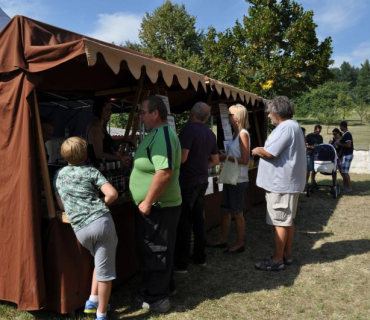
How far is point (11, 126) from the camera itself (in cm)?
261

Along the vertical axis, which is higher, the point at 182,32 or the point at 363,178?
the point at 182,32

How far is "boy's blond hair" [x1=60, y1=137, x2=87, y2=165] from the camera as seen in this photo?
246cm

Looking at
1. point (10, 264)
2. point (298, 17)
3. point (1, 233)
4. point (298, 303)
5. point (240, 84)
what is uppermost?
point (298, 17)

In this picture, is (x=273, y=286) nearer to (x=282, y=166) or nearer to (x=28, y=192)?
(x=282, y=166)

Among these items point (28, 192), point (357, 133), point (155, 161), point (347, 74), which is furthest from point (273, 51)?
point (347, 74)

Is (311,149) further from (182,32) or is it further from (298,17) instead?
(182,32)

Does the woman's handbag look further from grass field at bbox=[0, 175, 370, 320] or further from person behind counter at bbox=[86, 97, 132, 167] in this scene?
person behind counter at bbox=[86, 97, 132, 167]

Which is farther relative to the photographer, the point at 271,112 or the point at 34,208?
the point at 271,112

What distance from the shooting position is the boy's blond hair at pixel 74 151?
2.46 meters

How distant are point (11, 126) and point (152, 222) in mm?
1274

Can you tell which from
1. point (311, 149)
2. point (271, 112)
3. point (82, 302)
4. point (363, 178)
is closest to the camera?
point (82, 302)

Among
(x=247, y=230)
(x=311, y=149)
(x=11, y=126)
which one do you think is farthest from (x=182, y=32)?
(x=11, y=126)

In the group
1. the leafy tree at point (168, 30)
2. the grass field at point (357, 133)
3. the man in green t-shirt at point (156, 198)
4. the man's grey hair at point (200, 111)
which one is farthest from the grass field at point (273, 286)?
the leafy tree at point (168, 30)

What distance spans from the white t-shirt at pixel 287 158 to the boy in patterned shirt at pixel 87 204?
1.83 m
